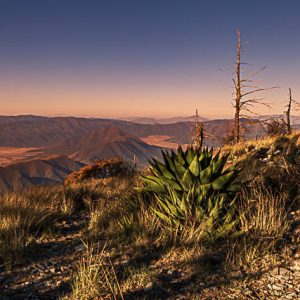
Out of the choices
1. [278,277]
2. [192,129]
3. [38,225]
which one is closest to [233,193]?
[278,277]

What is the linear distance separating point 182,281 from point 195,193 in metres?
1.69

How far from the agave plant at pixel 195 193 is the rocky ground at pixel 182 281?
74 centimetres

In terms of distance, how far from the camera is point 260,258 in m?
3.51

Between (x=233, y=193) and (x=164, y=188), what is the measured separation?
4.05 feet

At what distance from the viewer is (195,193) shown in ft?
15.4

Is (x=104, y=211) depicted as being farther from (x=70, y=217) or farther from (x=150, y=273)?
(x=150, y=273)

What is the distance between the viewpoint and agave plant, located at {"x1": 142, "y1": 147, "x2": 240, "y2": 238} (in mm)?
4320

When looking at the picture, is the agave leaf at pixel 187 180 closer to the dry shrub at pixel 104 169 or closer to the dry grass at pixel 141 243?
the dry grass at pixel 141 243

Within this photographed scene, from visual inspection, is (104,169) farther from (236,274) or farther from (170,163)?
(236,274)

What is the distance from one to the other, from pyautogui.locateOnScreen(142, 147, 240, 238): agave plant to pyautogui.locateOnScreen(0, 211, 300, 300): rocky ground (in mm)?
736

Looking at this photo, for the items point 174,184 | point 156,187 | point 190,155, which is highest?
point 190,155

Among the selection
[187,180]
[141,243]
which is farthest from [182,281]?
[187,180]

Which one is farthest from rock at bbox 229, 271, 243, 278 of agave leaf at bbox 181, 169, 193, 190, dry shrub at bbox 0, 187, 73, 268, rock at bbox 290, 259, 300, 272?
dry shrub at bbox 0, 187, 73, 268

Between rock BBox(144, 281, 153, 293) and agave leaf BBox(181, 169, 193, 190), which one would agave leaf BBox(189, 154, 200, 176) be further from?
rock BBox(144, 281, 153, 293)
